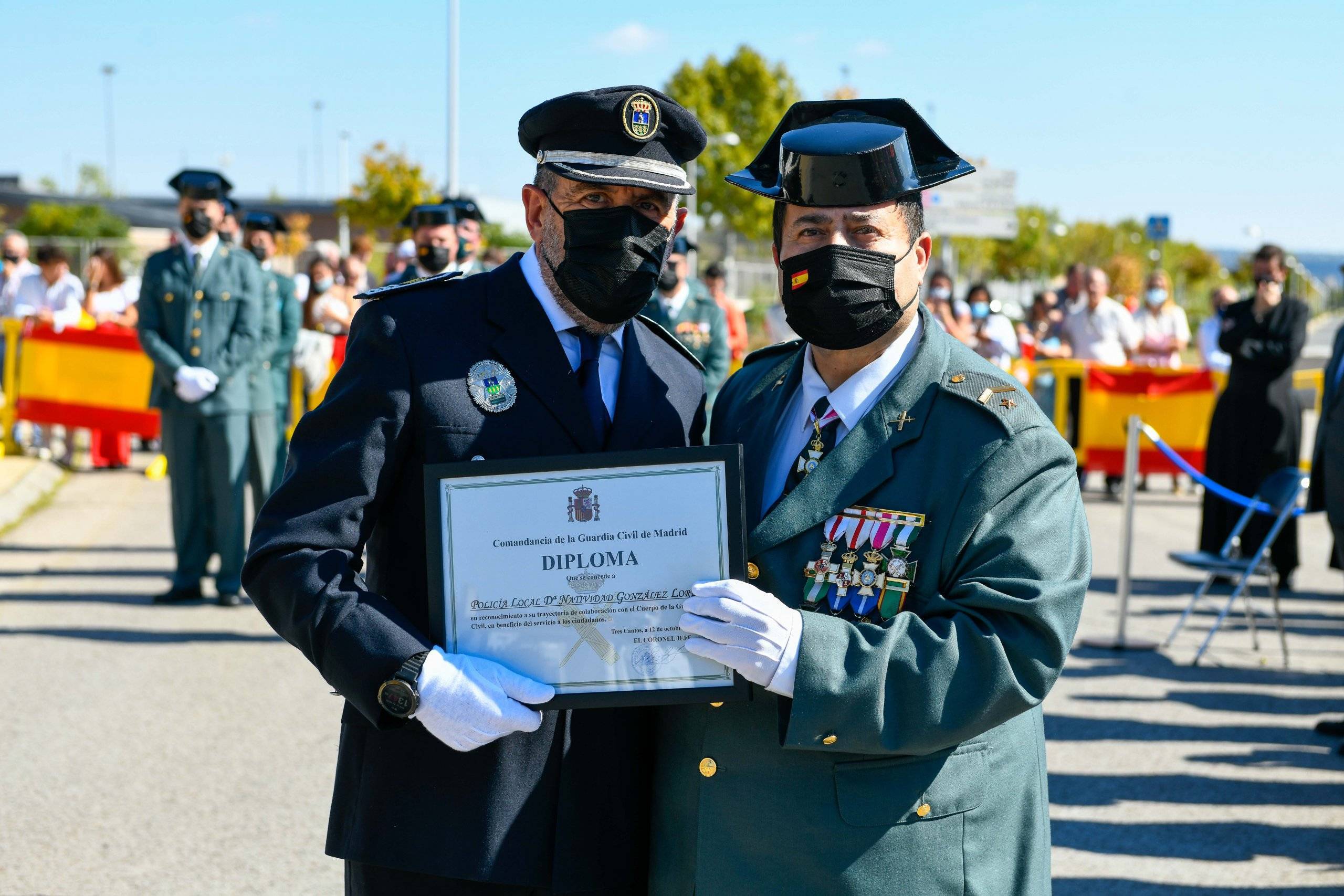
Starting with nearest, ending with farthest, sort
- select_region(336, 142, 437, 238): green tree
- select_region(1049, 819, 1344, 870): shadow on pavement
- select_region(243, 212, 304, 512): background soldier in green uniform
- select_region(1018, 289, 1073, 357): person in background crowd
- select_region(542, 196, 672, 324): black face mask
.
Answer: select_region(542, 196, 672, 324): black face mask → select_region(1049, 819, 1344, 870): shadow on pavement → select_region(243, 212, 304, 512): background soldier in green uniform → select_region(1018, 289, 1073, 357): person in background crowd → select_region(336, 142, 437, 238): green tree

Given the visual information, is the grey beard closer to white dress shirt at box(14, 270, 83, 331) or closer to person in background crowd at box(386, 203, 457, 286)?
person in background crowd at box(386, 203, 457, 286)

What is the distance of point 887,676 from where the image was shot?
2023 mm

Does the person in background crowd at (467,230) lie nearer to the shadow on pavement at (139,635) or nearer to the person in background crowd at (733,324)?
the shadow on pavement at (139,635)

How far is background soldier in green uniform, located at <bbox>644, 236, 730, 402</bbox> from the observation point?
8906 mm

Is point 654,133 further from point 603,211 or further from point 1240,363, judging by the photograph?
point 1240,363

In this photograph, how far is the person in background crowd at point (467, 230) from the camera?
800cm

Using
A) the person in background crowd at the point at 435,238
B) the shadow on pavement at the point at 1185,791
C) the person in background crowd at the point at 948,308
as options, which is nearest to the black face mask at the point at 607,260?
the shadow on pavement at the point at 1185,791

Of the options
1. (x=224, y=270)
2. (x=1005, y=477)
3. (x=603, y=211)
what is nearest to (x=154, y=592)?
(x=224, y=270)

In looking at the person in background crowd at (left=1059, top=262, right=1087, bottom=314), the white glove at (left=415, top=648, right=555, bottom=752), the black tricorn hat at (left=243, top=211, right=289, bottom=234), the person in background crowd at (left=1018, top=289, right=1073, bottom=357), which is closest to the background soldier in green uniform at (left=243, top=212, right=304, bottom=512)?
the black tricorn hat at (left=243, top=211, right=289, bottom=234)

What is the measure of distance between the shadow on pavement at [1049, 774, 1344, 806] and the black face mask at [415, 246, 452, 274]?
4408 mm

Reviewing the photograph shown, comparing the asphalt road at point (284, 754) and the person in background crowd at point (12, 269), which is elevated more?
the person in background crowd at point (12, 269)

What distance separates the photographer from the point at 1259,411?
934cm

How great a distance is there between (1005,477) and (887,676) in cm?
38

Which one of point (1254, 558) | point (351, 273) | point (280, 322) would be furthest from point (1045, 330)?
point (280, 322)
